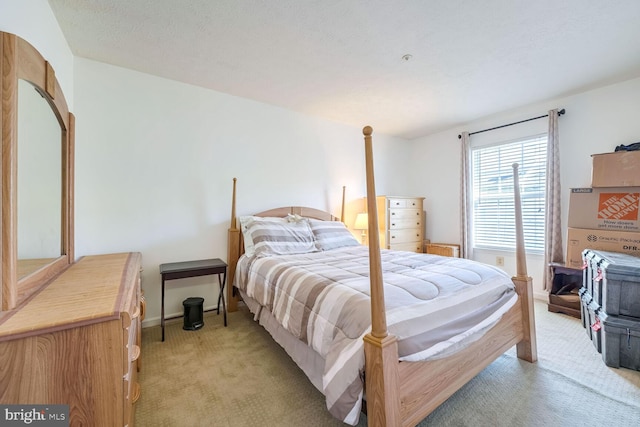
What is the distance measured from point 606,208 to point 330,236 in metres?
2.70

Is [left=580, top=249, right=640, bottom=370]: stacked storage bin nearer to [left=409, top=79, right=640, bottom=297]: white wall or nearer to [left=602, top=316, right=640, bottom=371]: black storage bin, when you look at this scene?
[left=602, top=316, right=640, bottom=371]: black storage bin

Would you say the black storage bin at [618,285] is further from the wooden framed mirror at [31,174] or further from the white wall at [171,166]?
the wooden framed mirror at [31,174]

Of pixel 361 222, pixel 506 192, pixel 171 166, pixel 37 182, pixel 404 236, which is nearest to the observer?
pixel 37 182

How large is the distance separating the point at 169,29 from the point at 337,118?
228 cm

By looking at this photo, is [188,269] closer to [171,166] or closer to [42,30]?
[171,166]

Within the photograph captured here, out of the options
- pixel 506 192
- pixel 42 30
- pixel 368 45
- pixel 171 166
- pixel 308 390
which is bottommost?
pixel 308 390

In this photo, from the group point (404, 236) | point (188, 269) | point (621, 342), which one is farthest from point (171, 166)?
point (621, 342)

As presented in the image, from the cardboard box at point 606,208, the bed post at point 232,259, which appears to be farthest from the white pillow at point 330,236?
the cardboard box at point 606,208

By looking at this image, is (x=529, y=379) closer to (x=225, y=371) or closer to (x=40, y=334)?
(x=225, y=371)

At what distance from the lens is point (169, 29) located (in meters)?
1.91

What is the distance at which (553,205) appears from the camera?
Answer: 9.96 ft

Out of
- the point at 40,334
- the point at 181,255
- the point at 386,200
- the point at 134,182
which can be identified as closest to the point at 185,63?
the point at 134,182

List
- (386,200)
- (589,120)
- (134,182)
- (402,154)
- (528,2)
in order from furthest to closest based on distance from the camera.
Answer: (402,154)
(386,200)
(589,120)
(134,182)
(528,2)

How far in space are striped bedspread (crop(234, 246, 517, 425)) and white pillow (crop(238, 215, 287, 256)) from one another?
1.88ft
